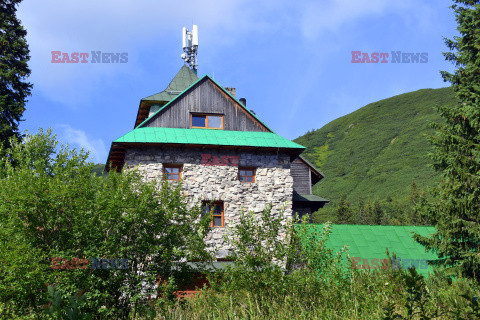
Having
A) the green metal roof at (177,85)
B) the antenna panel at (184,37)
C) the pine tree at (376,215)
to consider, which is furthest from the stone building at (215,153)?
the pine tree at (376,215)

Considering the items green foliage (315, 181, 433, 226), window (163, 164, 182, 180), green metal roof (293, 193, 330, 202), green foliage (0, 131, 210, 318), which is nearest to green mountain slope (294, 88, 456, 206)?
green foliage (315, 181, 433, 226)

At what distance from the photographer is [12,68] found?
2014 cm

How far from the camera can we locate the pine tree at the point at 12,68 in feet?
63.4

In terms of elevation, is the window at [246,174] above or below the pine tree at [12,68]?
below

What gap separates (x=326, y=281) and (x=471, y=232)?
24.5 ft

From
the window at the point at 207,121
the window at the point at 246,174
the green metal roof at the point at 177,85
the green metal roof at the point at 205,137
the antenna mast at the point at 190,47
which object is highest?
the antenna mast at the point at 190,47

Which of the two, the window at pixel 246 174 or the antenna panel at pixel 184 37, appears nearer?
the window at pixel 246 174

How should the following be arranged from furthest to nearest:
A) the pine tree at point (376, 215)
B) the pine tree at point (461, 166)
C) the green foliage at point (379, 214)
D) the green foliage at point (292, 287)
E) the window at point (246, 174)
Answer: the pine tree at point (376, 215)
the green foliage at point (379, 214)
the window at point (246, 174)
the pine tree at point (461, 166)
the green foliage at point (292, 287)

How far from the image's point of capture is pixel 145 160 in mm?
18875

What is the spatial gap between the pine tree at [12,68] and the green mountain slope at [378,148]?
76.4 metres

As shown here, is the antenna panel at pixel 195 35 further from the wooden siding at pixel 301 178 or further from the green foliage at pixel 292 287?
the green foliage at pixel 292 287

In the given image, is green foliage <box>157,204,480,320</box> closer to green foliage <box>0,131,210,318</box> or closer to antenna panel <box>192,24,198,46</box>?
green foliage <box>0,131,210,318</box>

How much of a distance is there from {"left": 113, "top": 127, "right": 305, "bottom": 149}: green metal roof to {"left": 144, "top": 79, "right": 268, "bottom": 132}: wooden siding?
0.42 metres

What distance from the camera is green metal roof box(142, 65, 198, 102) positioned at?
78.6ft
